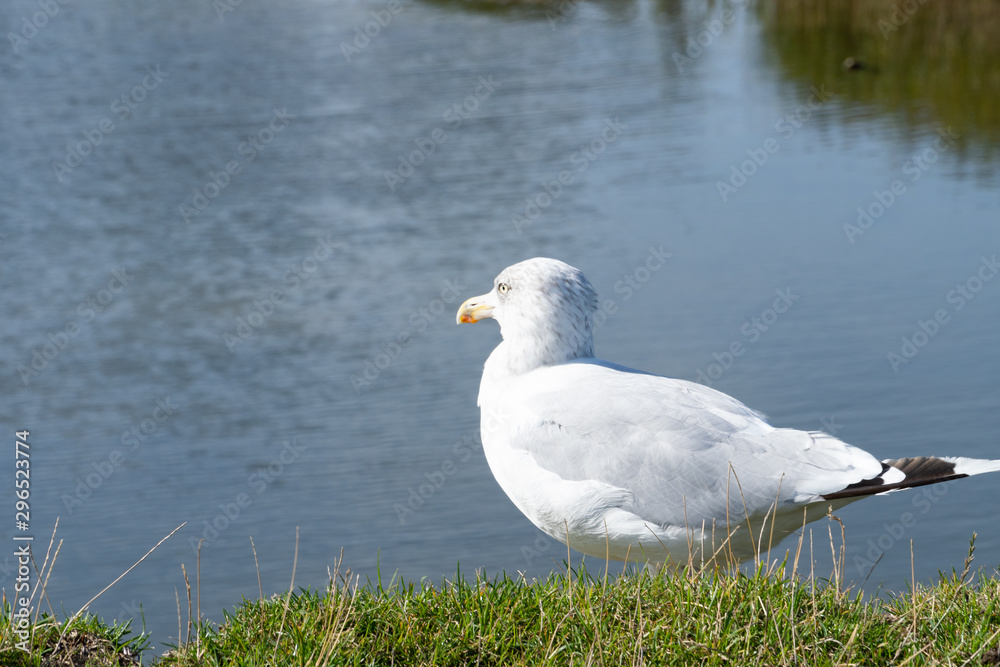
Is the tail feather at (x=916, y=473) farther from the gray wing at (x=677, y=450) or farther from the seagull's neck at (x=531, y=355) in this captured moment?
the seagull's neck at (x=531, y=355)

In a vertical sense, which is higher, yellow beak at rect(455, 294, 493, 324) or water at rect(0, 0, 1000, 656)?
yellow beak at rect(455, 294, 493, 324)

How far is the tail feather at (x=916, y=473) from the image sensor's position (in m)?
4.43

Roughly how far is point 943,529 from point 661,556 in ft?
12.3

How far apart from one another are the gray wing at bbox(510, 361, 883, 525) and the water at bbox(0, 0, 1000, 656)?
9.74 feet

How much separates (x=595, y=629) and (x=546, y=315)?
1.83m

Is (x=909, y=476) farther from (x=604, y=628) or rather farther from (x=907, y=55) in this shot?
(x=907, y=55)

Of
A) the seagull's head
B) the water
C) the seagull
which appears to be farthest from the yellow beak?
the water

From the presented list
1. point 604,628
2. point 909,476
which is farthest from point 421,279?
point 909,476

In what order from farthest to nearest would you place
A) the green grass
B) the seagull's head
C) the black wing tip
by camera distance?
the seagull's head → the black wing tip → the green grass

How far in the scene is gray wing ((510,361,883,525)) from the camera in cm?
486

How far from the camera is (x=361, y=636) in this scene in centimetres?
468

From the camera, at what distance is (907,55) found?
2373 cm

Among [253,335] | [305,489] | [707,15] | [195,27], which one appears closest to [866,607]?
[305,489]

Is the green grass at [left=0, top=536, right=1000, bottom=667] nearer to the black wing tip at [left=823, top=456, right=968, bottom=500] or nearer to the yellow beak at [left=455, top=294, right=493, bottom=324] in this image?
the black wing tip at [left=823, top=456, right=968, bottom=500]
